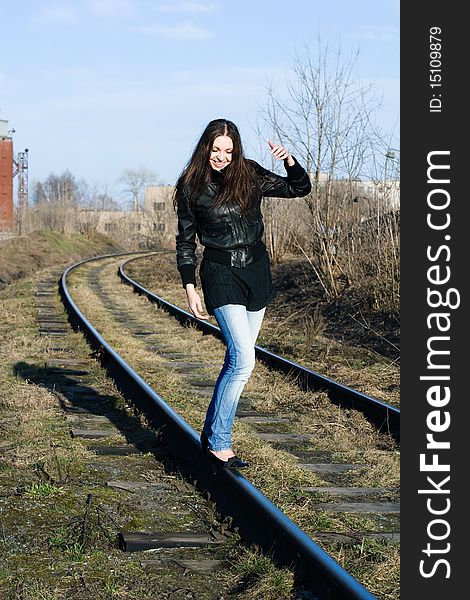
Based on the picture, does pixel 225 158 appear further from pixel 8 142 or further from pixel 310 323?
pixel 8 142

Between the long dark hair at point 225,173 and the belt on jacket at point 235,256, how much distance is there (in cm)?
22

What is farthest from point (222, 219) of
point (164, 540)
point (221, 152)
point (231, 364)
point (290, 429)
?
point (290, 429)

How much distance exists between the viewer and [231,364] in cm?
539

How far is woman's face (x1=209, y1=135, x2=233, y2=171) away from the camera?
525 cm

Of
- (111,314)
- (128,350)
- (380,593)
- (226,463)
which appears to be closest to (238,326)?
(226,463)

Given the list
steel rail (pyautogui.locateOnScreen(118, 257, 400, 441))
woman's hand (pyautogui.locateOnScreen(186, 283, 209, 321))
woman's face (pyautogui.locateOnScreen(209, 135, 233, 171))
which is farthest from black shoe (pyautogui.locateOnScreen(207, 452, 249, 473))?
steel rail (pyautogui.locateOnScreen(118, 257, 400, 441))

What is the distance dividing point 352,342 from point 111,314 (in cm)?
575

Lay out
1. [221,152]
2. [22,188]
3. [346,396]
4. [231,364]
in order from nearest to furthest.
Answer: [221,152]
[231,364]
[346,396]
[22,188]

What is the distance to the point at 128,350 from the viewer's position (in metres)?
11.7

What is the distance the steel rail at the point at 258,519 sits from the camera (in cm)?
388

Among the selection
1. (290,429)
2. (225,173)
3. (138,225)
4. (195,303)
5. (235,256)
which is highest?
(138,225)

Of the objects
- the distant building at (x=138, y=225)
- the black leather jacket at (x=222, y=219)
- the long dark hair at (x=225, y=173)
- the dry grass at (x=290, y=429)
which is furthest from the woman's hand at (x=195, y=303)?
the distant building at (x=138, y=225)

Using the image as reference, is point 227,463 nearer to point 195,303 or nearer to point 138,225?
point 195,303

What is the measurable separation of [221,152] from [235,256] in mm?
560
